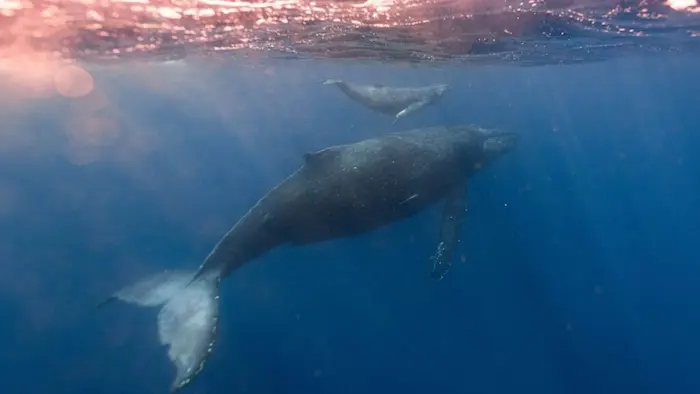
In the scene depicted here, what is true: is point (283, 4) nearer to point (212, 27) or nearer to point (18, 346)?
point (212, 27)

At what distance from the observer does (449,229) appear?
1336 centimetres

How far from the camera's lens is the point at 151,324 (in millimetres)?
22094

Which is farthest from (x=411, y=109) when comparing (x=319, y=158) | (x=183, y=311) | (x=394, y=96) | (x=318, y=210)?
(x=183, y=311)

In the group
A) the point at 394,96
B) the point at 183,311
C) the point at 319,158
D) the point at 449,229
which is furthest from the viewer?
the point at 394,96

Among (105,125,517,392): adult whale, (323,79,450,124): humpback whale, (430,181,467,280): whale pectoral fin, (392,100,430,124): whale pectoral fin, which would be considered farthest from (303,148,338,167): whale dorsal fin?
(323,79,450,124): humpback whale

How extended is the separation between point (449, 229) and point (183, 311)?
6.79 m

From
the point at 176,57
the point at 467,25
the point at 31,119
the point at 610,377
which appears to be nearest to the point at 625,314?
the point at 610,377

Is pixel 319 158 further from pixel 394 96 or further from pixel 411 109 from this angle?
pixel 394 96

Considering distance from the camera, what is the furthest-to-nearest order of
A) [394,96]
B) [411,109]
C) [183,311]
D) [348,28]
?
[394,96] < [348,28] < [411,109] < [183,311]

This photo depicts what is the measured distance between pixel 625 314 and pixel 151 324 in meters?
24.3

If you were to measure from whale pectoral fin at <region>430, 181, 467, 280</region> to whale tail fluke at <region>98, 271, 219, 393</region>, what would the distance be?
5.17 m

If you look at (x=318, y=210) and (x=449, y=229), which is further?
(x=449, y=229)

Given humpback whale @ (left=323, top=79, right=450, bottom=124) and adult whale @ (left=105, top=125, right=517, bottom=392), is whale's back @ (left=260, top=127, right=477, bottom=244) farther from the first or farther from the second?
humpback whale @ (left=323, top=79, right=450, bottom=124)

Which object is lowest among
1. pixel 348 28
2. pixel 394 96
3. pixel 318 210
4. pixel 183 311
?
pixel 183 311
